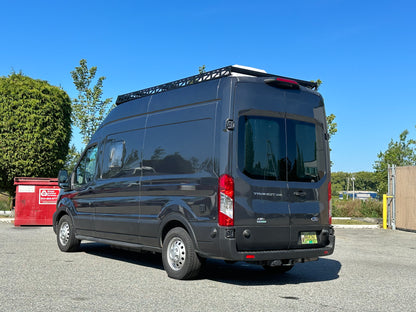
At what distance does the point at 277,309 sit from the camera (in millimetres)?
5594

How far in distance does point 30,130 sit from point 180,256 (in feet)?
52.3

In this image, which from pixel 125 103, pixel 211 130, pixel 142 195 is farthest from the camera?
pixel 125 103

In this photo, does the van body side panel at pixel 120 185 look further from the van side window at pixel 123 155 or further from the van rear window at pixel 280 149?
the van rear window at pixel 280 149

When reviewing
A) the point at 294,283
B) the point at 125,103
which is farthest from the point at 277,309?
the point at 125,103

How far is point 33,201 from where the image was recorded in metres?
17.6

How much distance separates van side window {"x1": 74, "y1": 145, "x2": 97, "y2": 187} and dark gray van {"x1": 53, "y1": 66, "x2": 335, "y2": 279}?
1.31 metres

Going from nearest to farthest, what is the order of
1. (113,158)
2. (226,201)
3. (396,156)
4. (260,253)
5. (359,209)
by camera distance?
(226,201) < (260,253) < (113,158) < (359,209) < (396,156)

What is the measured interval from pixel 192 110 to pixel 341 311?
3.51 metres

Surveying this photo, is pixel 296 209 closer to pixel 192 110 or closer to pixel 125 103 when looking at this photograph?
pixel 192 110

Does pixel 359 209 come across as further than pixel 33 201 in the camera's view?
Yes

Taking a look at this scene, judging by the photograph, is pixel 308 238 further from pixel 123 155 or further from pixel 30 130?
pixel 30 130

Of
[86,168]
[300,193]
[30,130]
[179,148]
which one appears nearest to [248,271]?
[300,193]

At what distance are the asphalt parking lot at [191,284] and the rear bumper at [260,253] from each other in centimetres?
41

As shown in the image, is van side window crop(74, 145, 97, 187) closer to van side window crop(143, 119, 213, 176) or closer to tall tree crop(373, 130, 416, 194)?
van side window crop(143, 119, 213, 176)
